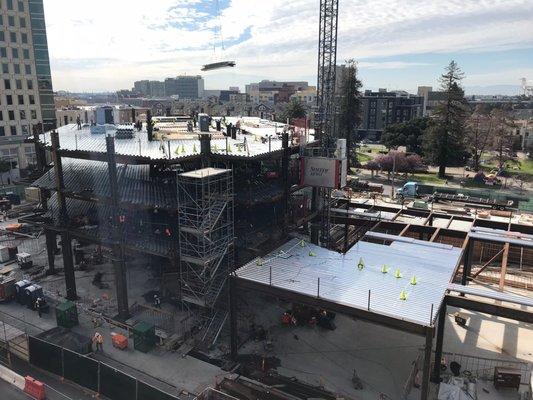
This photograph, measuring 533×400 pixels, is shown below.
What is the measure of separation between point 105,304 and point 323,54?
3439 centimetres

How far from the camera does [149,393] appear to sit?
21.7 m

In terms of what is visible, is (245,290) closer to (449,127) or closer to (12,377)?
(12,377)

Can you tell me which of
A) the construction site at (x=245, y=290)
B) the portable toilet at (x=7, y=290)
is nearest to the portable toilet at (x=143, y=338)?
the construction site at (x=245, y=290)

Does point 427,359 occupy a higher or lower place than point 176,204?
lower

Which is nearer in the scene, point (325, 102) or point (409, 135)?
point (325, 102)

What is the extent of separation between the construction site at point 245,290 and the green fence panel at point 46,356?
10cm

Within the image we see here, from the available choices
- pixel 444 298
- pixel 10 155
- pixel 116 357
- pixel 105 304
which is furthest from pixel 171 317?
pixel 10 155

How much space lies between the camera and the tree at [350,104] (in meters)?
98.8

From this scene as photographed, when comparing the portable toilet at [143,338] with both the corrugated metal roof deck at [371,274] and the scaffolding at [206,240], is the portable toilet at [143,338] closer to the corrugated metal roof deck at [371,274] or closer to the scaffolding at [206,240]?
the scaffolding at [206,240]

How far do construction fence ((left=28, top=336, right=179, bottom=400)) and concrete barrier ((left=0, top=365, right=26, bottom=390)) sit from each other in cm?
156

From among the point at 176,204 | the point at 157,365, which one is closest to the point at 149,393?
the point at 157,365

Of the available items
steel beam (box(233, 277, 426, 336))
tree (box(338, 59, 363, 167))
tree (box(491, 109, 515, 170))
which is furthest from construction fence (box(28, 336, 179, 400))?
tree (box(491, 109, 515, 170))

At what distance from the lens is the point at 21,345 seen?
2712cm

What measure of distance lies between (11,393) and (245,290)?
16.3m
